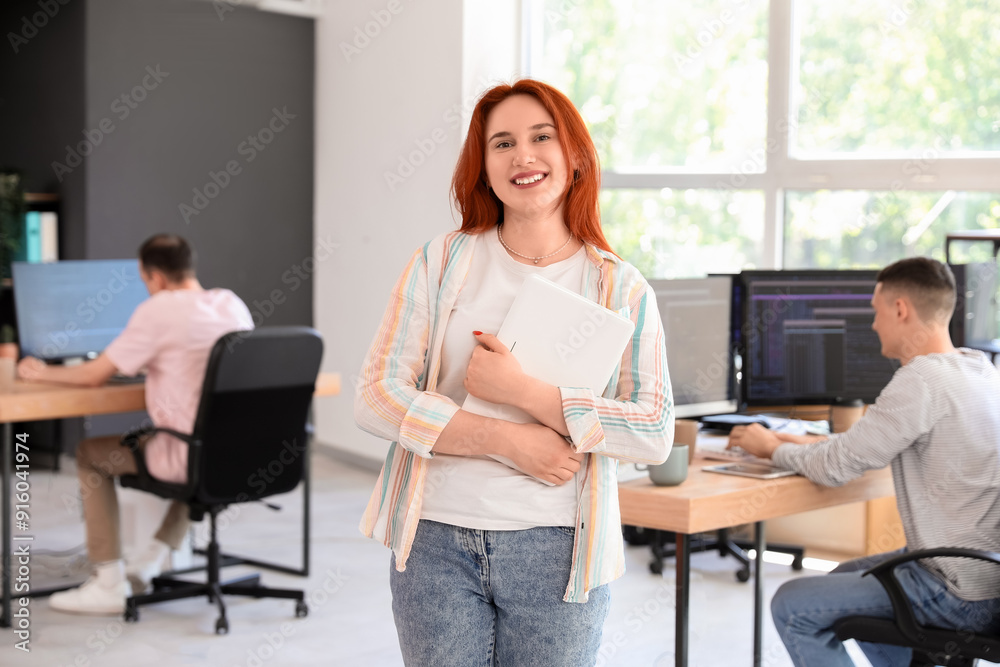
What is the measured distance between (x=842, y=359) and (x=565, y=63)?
2.92 metres

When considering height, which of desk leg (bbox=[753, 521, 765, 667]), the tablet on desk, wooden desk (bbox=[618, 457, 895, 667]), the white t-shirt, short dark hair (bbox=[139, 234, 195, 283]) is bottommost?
desk leg (bbox=[753, 521, 765, 667])

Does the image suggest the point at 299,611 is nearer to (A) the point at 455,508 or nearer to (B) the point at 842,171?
(A) the point at 455,508

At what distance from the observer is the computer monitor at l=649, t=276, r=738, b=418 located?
277cm

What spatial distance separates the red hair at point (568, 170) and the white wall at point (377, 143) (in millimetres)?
3622

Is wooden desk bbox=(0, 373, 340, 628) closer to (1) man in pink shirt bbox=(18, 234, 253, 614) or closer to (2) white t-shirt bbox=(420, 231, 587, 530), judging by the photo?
(1) man in pink shirt bbox=(18, 234, 253, 614)

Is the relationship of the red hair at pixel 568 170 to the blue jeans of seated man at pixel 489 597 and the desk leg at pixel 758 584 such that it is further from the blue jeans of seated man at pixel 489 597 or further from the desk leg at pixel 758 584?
the desk leg at pixel 758 584

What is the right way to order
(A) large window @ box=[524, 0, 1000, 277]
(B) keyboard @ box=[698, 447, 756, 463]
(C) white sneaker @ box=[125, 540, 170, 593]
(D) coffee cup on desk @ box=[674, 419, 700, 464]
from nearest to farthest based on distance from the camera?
(D) coffee cup on desk @ box=[674, 419, 700, 464], (B) keyboard @ box=[698, 447, 756, 463], (C) white sneaker @ box=[125, 540, 170, 593], (A) large window @ box=[524, 0, 1000, 277]

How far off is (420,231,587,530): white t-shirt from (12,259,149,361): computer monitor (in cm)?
286

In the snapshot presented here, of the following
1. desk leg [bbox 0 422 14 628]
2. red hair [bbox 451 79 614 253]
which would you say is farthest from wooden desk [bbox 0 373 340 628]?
red hair [bbox 451 79 614 253]

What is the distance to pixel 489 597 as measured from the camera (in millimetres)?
1437

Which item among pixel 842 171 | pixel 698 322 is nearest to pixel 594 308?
pixel 698 322

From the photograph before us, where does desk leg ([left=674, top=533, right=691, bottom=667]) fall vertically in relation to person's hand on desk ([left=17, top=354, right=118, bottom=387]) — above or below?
below

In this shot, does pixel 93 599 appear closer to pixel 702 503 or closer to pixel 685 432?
pixel 685 432

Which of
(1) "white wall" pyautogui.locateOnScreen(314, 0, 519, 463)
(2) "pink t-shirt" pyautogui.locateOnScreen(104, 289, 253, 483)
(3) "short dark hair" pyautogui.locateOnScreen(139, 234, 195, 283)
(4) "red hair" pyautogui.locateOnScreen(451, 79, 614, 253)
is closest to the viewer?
(4) "red hair" pyautogui.locateOnScreen(451, 79, 614, 253)
